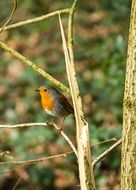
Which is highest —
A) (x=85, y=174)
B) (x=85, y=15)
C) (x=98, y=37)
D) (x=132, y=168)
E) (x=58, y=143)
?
(x=85, y=15)

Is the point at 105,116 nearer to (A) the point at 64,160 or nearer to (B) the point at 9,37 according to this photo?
(A) the point at 64,160

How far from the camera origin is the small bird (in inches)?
177

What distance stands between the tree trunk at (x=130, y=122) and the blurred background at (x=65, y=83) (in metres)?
2.03

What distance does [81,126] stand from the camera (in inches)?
61.5

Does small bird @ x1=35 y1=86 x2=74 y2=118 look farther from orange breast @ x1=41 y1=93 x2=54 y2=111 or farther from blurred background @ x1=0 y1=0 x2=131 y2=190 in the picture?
blurred background @ x1=0 y1=0 x2=131 y2=190

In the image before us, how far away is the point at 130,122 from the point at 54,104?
283 cm

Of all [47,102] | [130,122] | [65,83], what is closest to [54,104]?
[47,102]

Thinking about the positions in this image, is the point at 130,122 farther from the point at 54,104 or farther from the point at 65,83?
the point at 65,83

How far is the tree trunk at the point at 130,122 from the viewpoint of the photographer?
5.81 feet

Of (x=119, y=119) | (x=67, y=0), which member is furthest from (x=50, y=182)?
(x=67, y=0)

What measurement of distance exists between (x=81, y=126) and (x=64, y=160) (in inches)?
166

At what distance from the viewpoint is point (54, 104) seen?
4582 mm

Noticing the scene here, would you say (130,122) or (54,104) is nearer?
(130,122)

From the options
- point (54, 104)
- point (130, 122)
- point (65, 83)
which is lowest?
point (130, 122)
